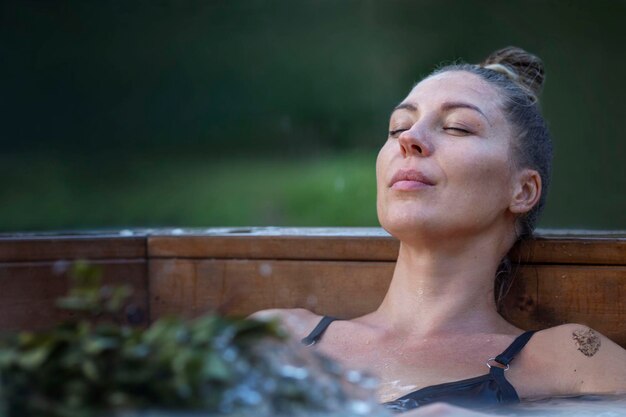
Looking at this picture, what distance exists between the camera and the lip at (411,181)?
1.92 meters

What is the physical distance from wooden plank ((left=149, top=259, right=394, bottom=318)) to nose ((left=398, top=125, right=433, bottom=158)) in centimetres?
44

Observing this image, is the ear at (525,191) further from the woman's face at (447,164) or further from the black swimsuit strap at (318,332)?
the black swimsuit strap at (318,332)

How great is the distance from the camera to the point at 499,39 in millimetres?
4238

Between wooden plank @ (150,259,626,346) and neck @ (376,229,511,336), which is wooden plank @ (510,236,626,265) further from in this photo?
neck @ (376,229,511,336)

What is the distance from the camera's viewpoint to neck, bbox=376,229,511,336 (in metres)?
2.04

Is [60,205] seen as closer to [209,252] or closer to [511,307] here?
[209,252]

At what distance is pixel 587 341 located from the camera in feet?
6.23

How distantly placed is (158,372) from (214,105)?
4246 millimetres

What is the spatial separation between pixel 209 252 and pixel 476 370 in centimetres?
84

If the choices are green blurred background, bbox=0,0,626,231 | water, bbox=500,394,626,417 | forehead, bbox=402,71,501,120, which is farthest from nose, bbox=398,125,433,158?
green blurred background, bbox=0,0,626,231

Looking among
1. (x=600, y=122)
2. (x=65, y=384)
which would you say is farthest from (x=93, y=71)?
(x=65, y=384)

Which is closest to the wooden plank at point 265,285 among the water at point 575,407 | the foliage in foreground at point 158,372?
the water at point 575,407

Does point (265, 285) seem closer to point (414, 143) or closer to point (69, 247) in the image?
point (69, 247)

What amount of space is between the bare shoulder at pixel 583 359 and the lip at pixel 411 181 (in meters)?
0.39
